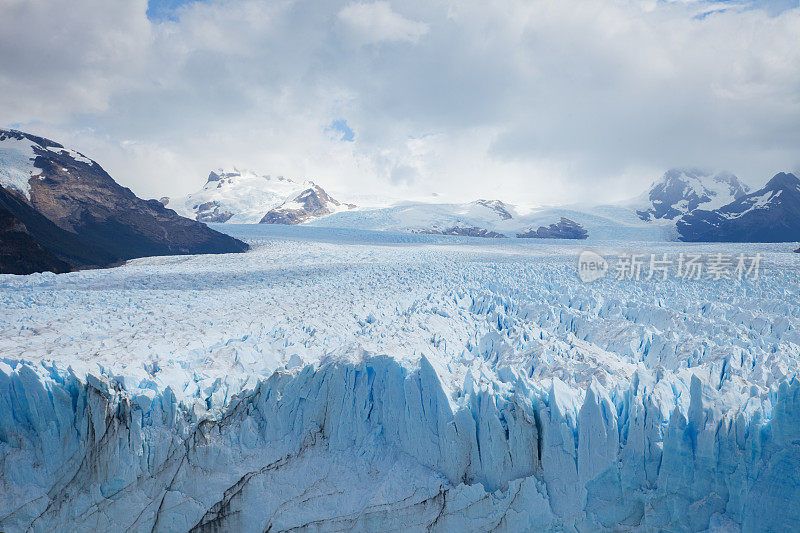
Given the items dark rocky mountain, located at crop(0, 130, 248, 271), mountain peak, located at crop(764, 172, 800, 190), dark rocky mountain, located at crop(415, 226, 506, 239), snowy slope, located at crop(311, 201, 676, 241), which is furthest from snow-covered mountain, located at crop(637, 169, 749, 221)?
dark rocky mountain, located at crop(0, 130, 248, 271)

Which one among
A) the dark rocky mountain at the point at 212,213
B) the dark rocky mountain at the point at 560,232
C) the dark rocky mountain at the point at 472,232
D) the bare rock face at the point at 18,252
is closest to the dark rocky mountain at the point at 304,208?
the dark rocky mountain at the point at 212,213

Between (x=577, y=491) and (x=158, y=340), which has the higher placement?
(x=158, y=340)

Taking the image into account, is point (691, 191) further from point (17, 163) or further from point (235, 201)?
point (17, 163)

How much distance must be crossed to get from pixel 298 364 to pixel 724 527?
4415mm

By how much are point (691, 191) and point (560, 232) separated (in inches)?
1480

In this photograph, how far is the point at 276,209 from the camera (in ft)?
194

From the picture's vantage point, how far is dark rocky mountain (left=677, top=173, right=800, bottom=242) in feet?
138

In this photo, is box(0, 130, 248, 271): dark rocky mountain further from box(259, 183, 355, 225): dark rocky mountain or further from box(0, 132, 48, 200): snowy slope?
box(259, 183, 355, 225): dark rocky mountain

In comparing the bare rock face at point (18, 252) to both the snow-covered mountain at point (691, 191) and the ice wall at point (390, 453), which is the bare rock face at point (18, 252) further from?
the snow-covered mountain at point (691, 191)

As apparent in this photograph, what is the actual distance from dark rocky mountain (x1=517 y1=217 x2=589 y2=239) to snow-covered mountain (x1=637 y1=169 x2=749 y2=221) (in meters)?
23.5

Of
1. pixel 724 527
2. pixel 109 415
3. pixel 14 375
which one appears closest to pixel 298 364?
pixel 109 415

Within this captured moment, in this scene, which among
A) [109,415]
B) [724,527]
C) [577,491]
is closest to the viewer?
[724,527]

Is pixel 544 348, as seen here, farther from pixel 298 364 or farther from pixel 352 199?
pixel 352 199

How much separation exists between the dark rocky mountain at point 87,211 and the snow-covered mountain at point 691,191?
58019 millimetres
